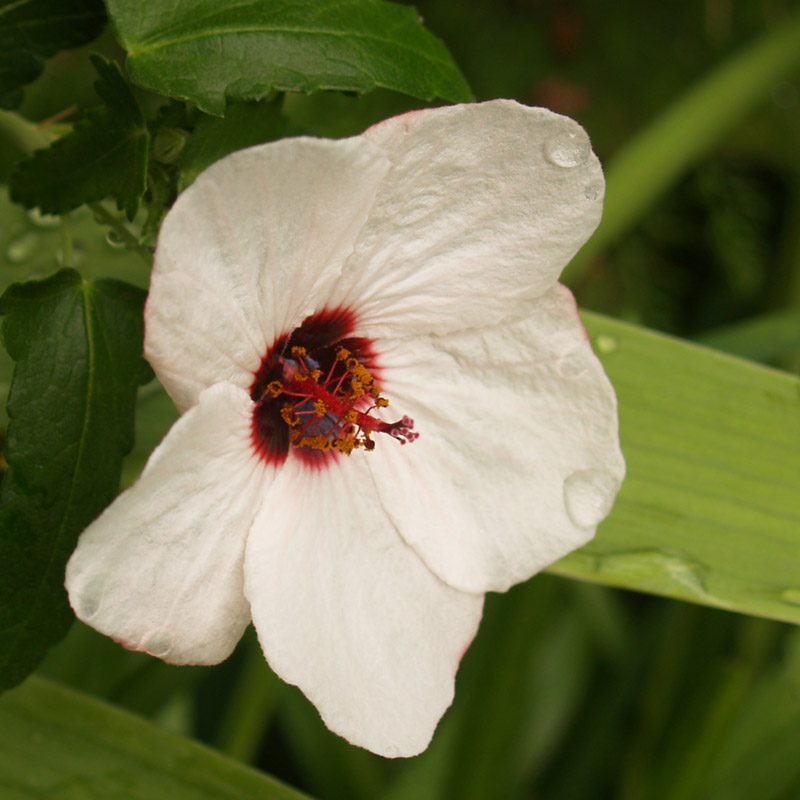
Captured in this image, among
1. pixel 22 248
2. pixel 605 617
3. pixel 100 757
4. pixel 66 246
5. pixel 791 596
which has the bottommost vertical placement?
pixel 605 617

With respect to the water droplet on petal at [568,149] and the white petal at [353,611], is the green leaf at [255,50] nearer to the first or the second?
the water droplet on petal at [568,149]

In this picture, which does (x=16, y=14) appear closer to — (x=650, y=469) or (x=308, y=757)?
(x=650, y=469)

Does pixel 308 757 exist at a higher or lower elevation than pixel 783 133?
lower

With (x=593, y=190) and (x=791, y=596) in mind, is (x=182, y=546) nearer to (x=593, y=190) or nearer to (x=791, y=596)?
(x=593, y=190)

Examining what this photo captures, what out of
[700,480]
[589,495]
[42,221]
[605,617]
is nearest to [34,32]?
[42,221]

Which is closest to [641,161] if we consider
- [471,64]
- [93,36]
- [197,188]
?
[471,64]

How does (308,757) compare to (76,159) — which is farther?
(308,757)

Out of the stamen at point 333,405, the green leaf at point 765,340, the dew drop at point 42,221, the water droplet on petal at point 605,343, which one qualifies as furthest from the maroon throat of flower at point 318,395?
the green leaf at point 765,340
